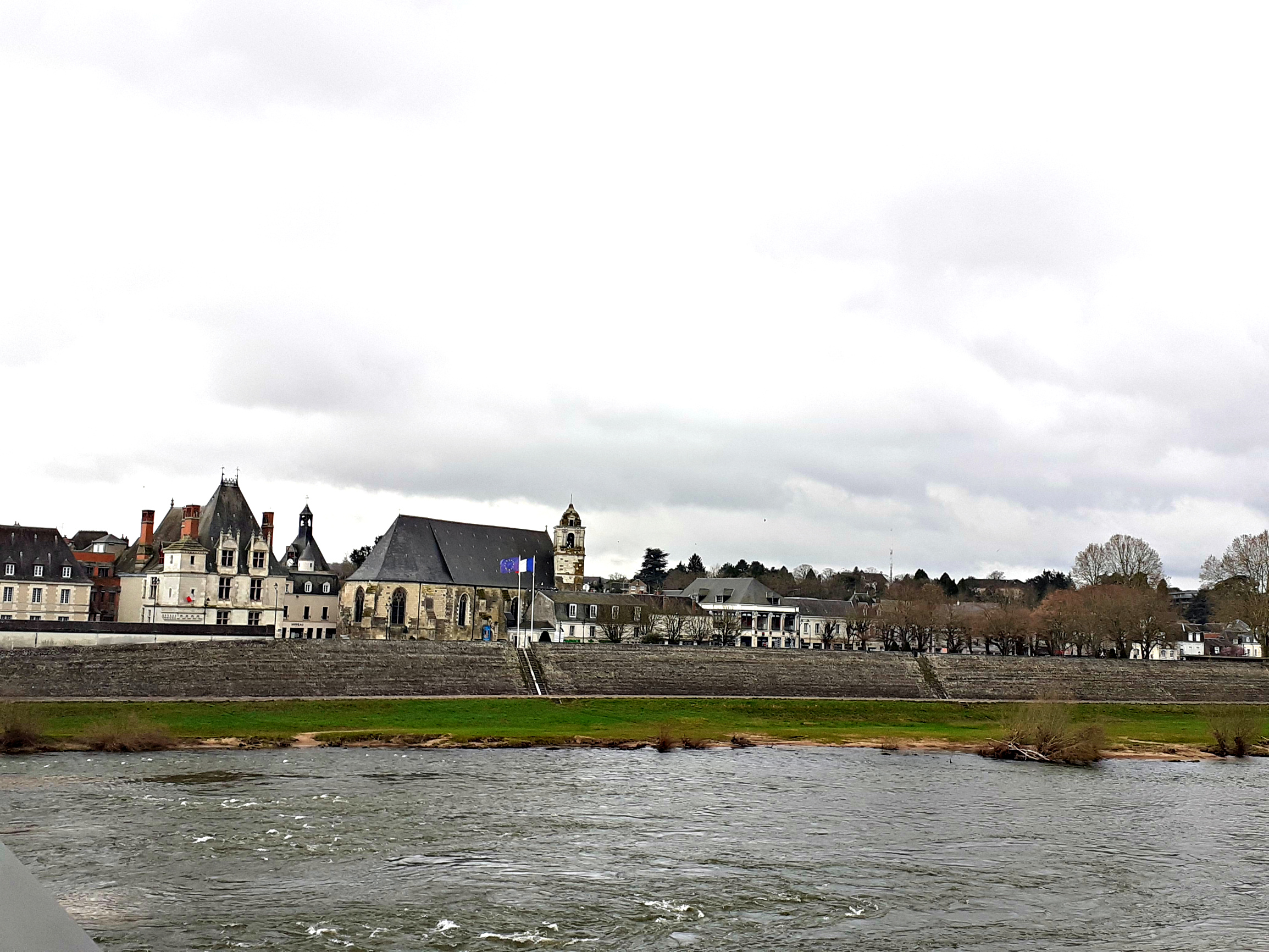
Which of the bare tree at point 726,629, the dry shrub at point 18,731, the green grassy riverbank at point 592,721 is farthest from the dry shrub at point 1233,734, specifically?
the dry shrub at point 18,731

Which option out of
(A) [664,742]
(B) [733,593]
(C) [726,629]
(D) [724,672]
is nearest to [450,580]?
(C) [726,629]

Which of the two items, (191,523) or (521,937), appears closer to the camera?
(521,937)

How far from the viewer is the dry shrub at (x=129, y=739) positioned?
48906mm

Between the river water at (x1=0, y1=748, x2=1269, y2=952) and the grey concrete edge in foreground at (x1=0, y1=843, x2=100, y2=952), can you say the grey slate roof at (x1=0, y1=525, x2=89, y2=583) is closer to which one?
the river water at (x1=0, y1=748, x2=1269, y2=952)

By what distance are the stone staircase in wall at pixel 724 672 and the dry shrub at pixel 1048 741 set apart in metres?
21.4

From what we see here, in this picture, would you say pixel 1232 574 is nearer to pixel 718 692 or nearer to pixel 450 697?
pixel 718 692

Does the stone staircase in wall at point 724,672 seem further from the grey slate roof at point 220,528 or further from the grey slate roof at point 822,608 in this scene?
the grey slate roof at point 822,608

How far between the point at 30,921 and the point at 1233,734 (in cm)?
6305

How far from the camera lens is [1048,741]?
2100 inches

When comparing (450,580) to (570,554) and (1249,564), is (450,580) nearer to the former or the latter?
(570,554)

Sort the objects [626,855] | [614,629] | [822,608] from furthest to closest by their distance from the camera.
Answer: [822,608]
[614,629]
[626,855]

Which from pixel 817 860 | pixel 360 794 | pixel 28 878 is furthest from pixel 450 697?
pixel 28 878

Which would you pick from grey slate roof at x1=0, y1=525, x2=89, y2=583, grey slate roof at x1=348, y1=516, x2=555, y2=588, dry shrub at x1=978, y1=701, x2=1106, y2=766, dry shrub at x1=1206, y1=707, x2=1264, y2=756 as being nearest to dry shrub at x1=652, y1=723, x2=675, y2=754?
dry shrub at x1=978, y1=701, x2=1106, y2=766

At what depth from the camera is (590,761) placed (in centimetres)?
4938
